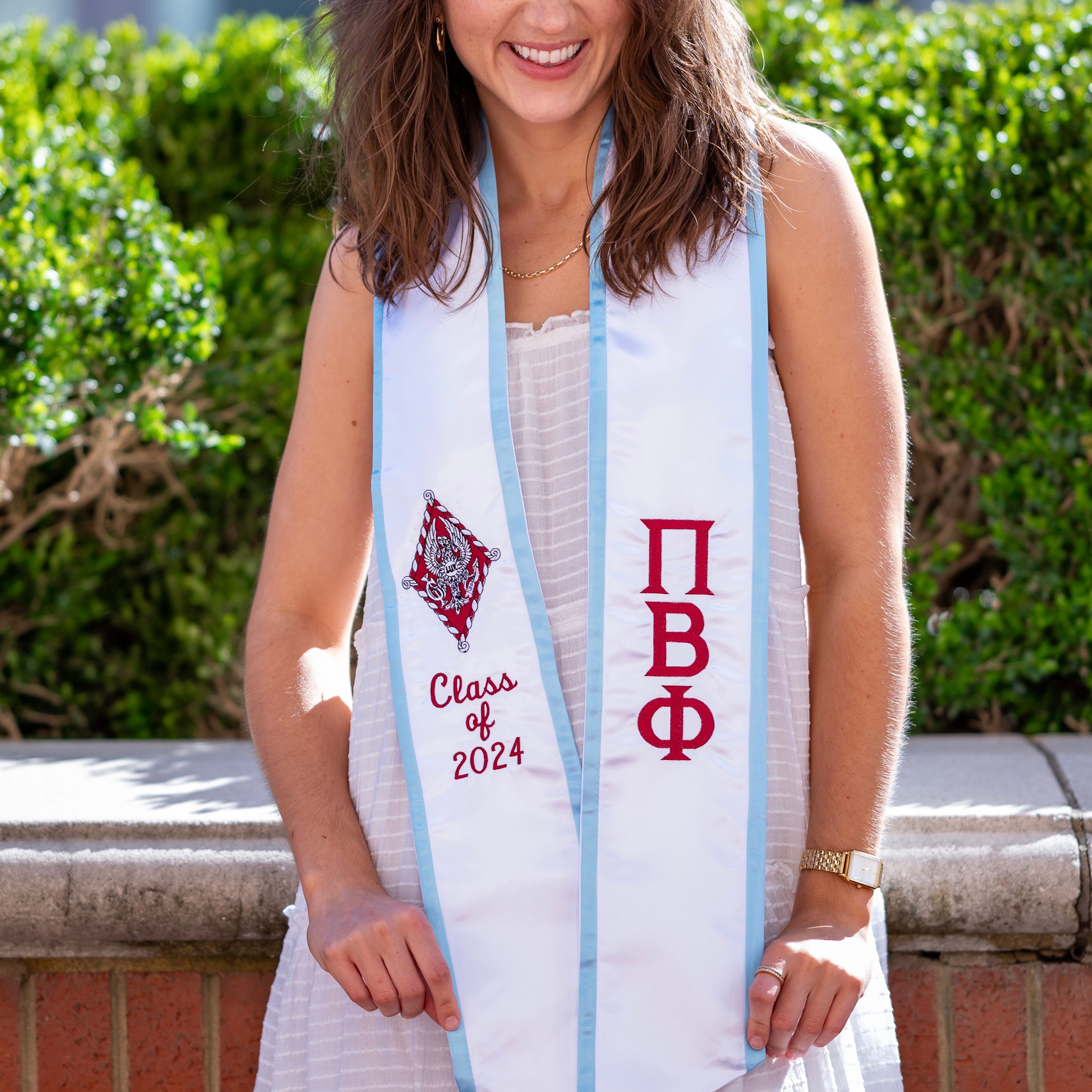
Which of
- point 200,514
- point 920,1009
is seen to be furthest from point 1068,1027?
point 200,514

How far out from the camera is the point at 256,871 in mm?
1940

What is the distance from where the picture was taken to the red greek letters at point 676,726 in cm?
150

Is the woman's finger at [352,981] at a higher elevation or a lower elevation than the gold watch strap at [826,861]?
lower

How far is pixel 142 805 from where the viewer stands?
2152 millimetres

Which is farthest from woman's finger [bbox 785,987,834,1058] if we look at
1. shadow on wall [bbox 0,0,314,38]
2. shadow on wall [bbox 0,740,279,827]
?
shadow on wall [bbox 0,0,314,38]

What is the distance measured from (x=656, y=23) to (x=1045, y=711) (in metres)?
1.90

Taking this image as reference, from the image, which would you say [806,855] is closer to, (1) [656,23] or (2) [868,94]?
(1) [656,23]

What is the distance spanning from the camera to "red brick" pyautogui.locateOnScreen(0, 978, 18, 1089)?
6.76 ft

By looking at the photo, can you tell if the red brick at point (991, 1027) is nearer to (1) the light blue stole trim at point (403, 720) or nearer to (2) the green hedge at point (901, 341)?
(1) the light blue stole trim at point (403, 720)

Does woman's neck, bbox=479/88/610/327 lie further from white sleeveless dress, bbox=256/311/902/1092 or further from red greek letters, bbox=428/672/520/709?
red greek letters, bbox=428/672/520/709

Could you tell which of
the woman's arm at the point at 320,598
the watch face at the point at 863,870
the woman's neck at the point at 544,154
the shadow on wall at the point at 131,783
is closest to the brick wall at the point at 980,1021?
the watch face at the point at 863,870

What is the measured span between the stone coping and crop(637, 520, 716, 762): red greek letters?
56 cm

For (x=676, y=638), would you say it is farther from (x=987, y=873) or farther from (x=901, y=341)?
(x=901, y=341)

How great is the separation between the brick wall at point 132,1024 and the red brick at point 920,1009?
976 millimetres
